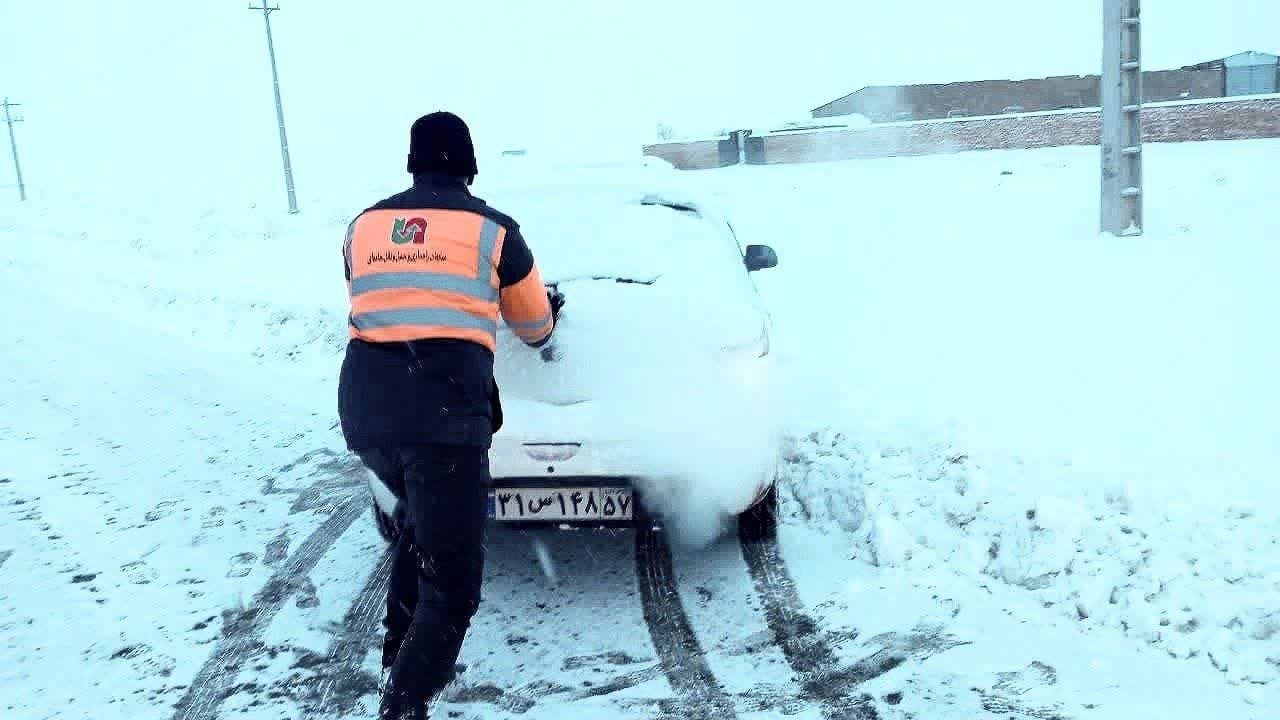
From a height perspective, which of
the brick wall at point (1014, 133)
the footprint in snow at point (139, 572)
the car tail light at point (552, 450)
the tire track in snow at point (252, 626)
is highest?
the brick wall at point (1014, 133)

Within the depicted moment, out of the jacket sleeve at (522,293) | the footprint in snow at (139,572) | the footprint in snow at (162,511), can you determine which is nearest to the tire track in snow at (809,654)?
the jacket sleeve at (522,293)

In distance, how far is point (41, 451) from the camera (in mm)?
6234

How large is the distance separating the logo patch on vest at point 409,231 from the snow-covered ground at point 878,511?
1.54 m

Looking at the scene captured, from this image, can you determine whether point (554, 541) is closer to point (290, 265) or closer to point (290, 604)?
point (290, 604)

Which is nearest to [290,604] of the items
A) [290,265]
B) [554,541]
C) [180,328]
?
[554,541]

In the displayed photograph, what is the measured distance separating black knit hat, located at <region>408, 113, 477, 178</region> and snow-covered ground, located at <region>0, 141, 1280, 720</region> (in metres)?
1.74

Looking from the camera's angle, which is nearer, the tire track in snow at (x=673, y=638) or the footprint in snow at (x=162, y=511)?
the tire track in snow at (x=673, y=638)

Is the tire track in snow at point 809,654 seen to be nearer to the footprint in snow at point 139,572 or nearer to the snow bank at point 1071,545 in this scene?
the snow bank at point 1071,545

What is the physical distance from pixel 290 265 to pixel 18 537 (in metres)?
13.7

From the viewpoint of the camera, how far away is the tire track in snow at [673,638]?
3.27 m

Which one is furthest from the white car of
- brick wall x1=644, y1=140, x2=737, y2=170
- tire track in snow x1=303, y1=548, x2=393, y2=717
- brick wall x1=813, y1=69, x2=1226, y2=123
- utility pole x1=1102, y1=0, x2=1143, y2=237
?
brick wall x1=813, y1=69, x2=1226, y2=123

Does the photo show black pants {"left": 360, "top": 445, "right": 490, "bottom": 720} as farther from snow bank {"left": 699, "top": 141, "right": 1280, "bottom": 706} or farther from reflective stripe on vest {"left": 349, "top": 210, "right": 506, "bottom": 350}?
snow bank {"left": 699, "top": 141, "right": 1280, "bottom": 706}

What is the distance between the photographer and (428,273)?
289 centimetres

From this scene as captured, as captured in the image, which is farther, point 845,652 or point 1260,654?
point 845,652
